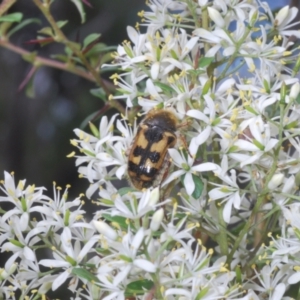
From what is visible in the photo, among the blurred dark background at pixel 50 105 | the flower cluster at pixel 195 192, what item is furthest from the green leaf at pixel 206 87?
the blurred dark background at pixel 50 105

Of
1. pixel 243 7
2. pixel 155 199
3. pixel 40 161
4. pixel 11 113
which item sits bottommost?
pixel 40 161

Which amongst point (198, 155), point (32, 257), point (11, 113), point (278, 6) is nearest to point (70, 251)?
point (32, 257)

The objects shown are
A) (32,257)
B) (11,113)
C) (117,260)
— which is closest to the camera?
(117,260)

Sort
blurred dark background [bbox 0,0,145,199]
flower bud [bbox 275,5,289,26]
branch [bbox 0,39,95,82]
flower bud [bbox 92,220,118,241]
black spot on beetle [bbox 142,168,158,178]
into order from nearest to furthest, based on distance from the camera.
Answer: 1. flower bud [bbox 92,220,118,241]
2. black spot on beetle [bbox 142,168,158,178]
3. flower bud [bbox 275,5,289,26]
4. branch [bbox 0,39,95,82]
5. blurred dark background [bbox 0,0,145,199]

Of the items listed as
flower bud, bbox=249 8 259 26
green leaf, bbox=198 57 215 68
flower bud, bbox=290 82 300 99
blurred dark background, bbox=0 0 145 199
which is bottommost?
blurred dark background, bbox=0 0 145 199

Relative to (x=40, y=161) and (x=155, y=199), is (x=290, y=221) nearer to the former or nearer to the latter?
(x=155, y=199)

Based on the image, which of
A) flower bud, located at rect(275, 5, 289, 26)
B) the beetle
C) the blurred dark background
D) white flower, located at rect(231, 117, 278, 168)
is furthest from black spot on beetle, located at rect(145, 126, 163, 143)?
the blurred dark background

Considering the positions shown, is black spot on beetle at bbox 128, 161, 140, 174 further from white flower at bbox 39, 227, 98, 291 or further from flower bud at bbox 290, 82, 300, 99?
flower bud at bbox 290, 82, 300, 99
